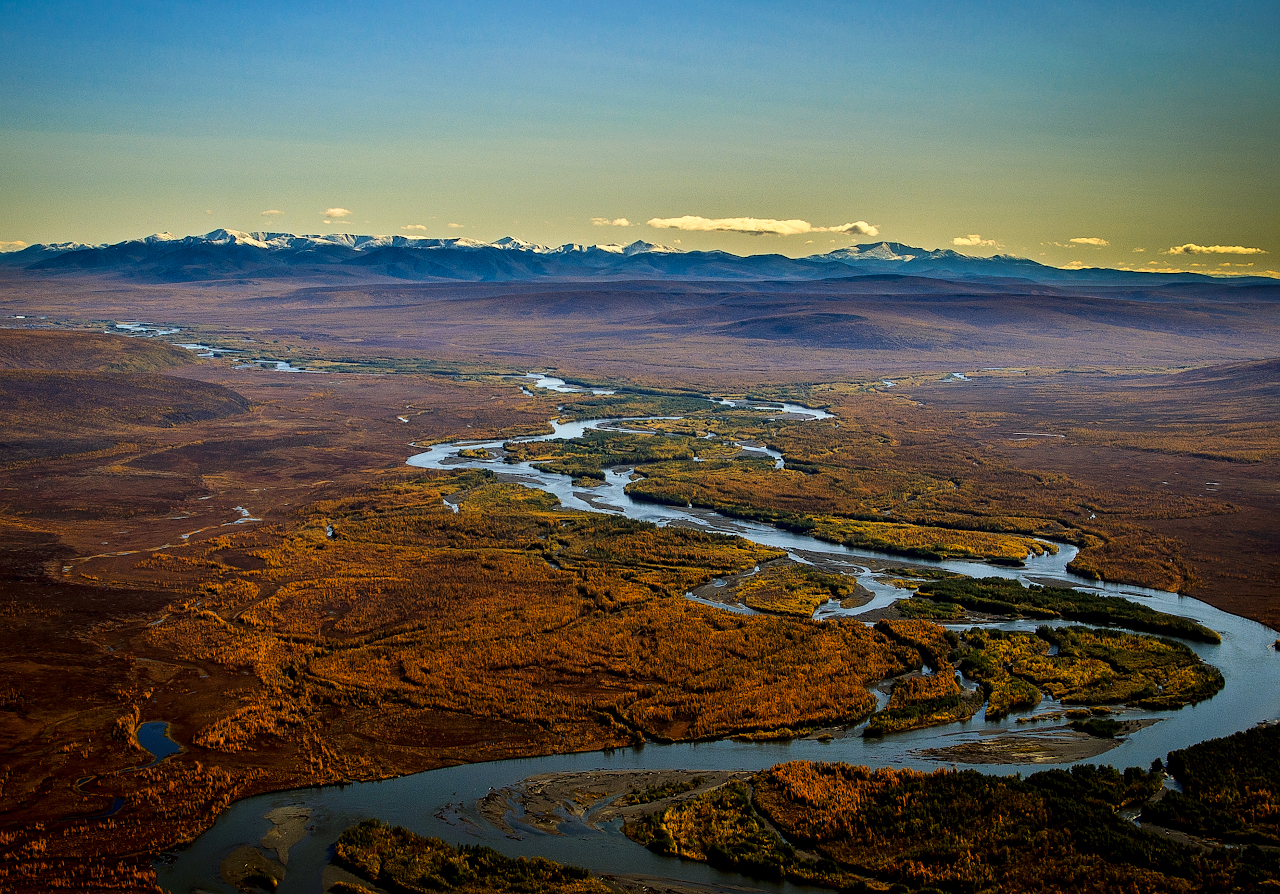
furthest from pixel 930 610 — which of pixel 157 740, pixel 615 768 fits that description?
pixel 157 740

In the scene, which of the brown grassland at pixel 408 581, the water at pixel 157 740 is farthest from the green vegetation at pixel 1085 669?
the water at pixel 157 740

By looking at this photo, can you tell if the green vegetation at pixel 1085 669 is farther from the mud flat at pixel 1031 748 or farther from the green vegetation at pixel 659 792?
the green vegetation at pixel 659 792

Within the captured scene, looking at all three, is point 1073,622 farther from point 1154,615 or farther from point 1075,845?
point 1075,845

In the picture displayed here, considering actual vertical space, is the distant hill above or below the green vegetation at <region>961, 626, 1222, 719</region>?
above

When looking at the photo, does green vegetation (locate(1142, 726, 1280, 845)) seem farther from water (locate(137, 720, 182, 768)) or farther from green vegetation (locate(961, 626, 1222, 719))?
water (locate(137, 720, 182, 768))

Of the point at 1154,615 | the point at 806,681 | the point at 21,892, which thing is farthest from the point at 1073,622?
the point at 21,892

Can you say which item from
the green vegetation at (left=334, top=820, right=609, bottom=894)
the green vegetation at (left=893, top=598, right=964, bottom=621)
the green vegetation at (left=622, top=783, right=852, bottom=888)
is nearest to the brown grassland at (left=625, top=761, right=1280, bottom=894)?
the green vegetation at (left=622, top=783, right=852, bottom=888)
